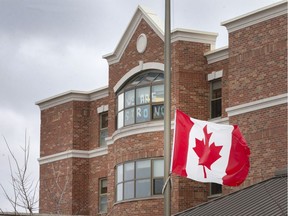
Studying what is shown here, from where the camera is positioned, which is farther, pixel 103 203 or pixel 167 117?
pixel 103 203

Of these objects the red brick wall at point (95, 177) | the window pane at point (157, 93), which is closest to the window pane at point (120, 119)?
the window pane at point (157, 93)

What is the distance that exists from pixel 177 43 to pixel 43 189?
45.1 ft

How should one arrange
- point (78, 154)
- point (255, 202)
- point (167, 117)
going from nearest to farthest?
point (167, 117)
point (255, 202)
point (78, 154)

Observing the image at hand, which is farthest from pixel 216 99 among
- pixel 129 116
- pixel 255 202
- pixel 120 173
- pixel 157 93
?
pixel 255 202

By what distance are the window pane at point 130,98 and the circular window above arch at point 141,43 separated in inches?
69.4

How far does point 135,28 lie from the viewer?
40.1 meters

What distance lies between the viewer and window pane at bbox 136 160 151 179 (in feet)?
124

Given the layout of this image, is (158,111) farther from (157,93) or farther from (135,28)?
(135,28)

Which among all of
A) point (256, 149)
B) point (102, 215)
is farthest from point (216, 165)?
point (102, 215)

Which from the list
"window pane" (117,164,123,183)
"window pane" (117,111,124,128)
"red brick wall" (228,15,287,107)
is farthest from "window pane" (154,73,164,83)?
"window pane" (117,164,123,183)

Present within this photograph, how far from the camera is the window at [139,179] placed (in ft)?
123

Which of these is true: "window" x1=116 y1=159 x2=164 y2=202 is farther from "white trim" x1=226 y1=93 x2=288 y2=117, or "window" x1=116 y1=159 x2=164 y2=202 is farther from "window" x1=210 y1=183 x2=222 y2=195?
"white trim" x1=226 y1=93 x2=288 y2=117

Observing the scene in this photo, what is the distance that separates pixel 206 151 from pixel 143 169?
1336 cm

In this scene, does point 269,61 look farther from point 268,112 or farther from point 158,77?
point 158,77
